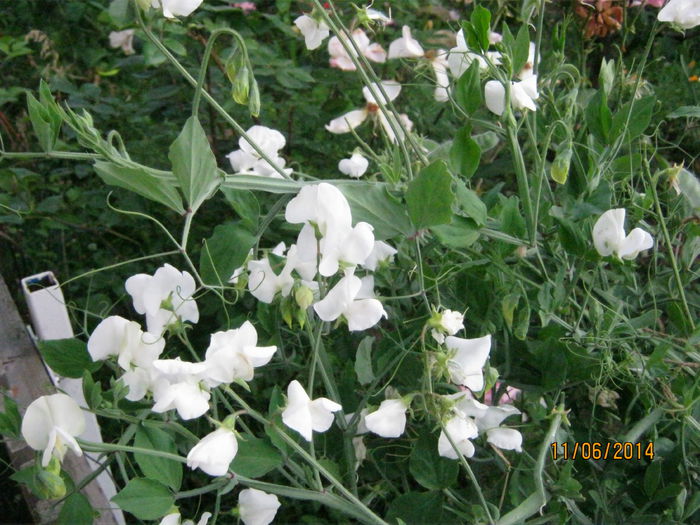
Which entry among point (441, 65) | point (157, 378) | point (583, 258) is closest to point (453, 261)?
point (583, 258)

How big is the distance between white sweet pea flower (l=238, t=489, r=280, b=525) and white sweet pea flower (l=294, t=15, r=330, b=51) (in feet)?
1.46

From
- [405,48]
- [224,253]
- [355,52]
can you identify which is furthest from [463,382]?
[355,52]

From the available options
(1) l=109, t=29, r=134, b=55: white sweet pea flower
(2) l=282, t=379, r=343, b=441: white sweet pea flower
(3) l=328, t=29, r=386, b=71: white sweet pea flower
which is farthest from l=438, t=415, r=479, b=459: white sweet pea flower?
(1) l=109, t=29, r=134, b=55: white sweet pea flower

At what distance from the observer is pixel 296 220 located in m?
0.60

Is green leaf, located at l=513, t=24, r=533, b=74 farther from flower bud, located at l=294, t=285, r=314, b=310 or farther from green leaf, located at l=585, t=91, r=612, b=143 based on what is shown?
flower bud, located at l=294, t=285, r=314, b=310

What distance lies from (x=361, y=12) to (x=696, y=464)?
608 millimetres

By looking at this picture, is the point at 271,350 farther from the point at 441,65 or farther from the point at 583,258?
the point at 441,65

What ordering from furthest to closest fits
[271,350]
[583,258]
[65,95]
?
[65,95] < [583,258] < [271,350]

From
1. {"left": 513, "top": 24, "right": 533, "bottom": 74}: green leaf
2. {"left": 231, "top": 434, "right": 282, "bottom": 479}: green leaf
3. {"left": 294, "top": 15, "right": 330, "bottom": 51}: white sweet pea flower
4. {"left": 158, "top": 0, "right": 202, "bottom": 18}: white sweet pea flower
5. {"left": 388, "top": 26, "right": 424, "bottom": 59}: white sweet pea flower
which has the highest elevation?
{"left": 158, "top": 0, "right": 202, "bottom": 18}: white sweet pea flower

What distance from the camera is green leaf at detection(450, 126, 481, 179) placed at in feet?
2.34

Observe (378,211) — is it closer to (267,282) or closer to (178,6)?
(267,282)

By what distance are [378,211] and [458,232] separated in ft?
0.25

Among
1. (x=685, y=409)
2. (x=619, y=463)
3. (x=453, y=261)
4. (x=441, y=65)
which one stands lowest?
(x=619, y=463)

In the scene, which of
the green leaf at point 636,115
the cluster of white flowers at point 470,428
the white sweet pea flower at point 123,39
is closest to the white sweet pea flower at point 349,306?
the cluster of white flowers at point 470,428
